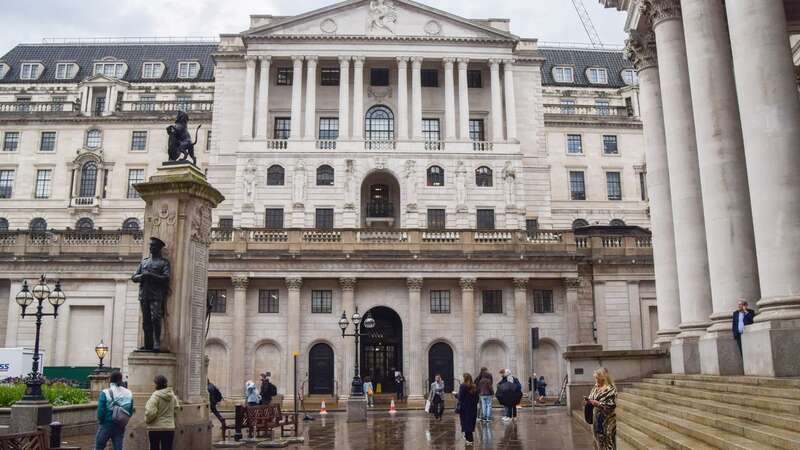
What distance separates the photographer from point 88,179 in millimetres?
64812

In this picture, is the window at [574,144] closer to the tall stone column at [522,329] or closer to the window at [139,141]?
the tall stone column at [522,329]

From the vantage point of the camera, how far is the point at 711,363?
18391mm

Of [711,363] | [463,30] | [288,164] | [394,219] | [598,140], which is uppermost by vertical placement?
[463,30]

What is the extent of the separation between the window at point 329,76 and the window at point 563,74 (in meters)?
31.0

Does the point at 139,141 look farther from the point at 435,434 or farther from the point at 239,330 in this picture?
the point at 435,434

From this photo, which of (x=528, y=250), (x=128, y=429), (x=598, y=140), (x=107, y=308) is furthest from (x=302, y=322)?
(x=598, y=140)

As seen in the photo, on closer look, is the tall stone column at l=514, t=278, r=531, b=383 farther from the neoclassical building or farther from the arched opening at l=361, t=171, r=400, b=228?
the arched opening at l=361, t=171, r=400, b=228

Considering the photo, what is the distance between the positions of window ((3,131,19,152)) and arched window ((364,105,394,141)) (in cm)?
3293

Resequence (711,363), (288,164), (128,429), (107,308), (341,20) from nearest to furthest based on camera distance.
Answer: (128,429)
(711,363)
(107,308)
(288,164)
(341,20)

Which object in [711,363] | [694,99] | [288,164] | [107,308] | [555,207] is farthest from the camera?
[555,207]

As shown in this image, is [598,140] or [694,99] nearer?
[694,99]

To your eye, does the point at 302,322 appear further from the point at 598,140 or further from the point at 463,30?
the point at 598,140

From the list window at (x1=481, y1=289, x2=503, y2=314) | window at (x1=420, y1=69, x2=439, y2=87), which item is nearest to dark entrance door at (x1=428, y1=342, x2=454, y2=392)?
window at (x1=481, y1=289, x2=503, y2=314)

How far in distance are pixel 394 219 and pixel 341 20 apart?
53.9ft
